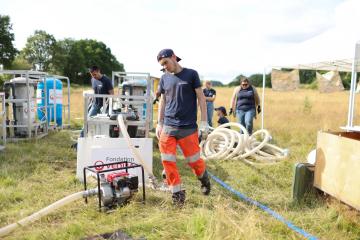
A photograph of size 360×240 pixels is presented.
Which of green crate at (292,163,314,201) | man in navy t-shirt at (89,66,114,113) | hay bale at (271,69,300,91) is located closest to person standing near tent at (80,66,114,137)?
man in navy t-shirt at (89,66,114,113)

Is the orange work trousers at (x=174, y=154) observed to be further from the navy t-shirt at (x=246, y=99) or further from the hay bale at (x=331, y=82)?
the hay bale at (x=331, y=82)

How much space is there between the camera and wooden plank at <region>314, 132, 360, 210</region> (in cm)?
347

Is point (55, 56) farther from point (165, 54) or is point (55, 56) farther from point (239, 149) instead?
point (165, 54)

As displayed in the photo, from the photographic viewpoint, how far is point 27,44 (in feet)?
246

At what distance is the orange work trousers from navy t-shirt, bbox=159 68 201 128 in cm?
16

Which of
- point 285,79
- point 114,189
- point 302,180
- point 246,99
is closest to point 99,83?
point 246,99

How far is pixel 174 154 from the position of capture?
4.08 m

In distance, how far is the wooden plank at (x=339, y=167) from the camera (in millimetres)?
3469

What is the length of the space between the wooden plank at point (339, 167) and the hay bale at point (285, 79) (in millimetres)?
7703

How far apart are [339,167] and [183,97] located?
184 centimetres

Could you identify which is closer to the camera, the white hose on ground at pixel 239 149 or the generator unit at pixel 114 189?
the generator unit at pixel 114 189

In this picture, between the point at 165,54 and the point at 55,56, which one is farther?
the point at 55,56

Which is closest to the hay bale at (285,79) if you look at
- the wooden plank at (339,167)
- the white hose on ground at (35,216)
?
the wooden plank at (339,167)

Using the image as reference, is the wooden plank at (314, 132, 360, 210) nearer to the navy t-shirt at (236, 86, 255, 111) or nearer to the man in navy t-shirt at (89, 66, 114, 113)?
the navy t-shirt at (236, 86, 255, 111)
